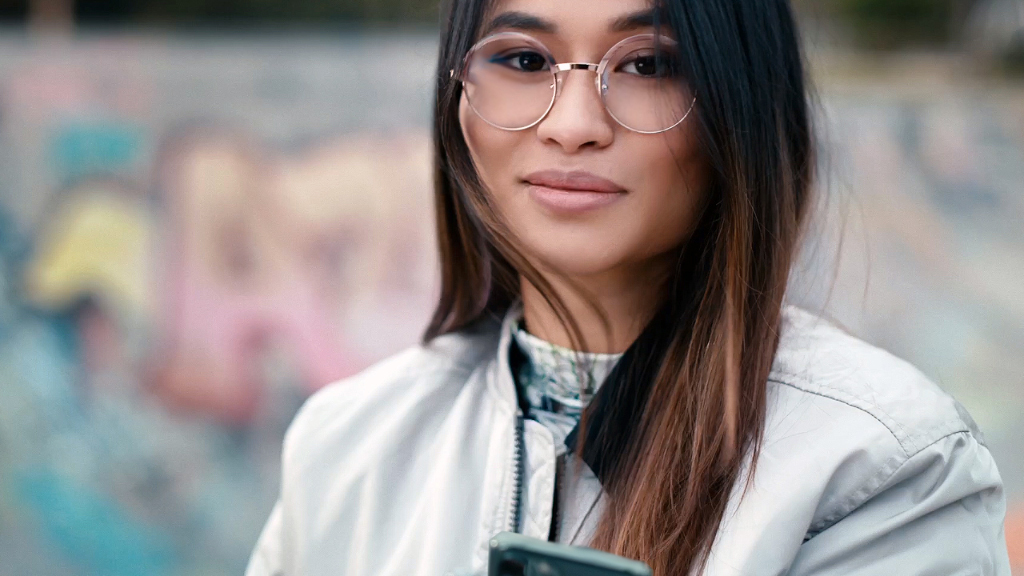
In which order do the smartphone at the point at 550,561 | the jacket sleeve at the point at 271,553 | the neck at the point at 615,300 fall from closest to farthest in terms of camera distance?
the smartphone at the point at 550,561 < the neck at the point at 615,300 < the jacket sleeve at the point at 271,553

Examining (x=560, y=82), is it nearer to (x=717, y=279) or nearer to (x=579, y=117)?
(x=579, y=117)

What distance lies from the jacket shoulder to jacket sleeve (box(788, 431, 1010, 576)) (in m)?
0.02

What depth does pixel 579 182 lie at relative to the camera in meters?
1.25

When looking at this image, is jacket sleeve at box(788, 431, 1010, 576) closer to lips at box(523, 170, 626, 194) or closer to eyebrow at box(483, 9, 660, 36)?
lips at box(523, 170, 626, 194)

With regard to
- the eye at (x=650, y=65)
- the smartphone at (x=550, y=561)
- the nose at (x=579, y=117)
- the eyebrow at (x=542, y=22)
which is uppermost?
the eyebrow at (x=542, y=22)

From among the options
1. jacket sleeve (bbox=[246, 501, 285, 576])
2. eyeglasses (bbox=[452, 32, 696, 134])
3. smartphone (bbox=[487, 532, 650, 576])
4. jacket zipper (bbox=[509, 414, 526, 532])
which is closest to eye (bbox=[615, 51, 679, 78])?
eyeglasses (bbox=[452, 32, 696, 134])

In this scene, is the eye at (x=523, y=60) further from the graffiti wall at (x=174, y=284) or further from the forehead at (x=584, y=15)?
the graffiti wall at (x=174, y=284)

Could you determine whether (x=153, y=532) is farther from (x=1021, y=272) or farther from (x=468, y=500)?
(x=1021, y=272)

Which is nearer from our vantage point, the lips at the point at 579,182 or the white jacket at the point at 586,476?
the white jacket at the point at 586,476

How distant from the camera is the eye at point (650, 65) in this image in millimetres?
1211

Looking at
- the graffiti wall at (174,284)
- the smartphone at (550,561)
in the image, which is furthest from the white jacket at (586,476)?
the graffiti wall at (174,284)

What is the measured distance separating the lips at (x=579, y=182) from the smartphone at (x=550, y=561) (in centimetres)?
62

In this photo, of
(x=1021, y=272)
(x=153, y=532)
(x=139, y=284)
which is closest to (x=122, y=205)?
(x=139, y=284)

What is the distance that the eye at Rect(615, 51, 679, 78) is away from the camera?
1211mm
